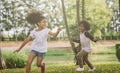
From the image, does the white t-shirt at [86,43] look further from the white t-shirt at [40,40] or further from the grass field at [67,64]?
the white t-shirt at [40,40]

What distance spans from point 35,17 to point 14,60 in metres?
10.1

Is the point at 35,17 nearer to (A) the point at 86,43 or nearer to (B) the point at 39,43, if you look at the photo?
(B) the point at 39,43

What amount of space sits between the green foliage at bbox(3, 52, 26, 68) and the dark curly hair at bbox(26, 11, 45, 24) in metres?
9.78

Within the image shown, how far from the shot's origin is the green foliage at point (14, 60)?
19.4m

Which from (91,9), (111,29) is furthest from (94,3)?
(111,29)

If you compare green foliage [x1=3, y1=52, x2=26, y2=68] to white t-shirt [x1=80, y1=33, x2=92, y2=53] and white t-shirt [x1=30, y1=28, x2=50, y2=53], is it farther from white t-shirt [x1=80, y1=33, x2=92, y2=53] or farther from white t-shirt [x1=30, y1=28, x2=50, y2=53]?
white t-shirt [x1=30, y1=28, x2=50, y2=53]

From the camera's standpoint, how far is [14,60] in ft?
64.3

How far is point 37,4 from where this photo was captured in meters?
54.0

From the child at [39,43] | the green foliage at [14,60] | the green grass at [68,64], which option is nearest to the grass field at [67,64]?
the green grass at [68,64]

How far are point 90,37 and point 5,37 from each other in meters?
49.1

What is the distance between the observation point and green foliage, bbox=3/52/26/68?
1944 cm

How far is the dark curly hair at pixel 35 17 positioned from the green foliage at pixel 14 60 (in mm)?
9778

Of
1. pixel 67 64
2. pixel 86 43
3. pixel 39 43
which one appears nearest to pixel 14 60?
pixel 67 64

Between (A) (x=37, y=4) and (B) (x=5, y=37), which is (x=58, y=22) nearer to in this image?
(A) (x=37, y=4)
